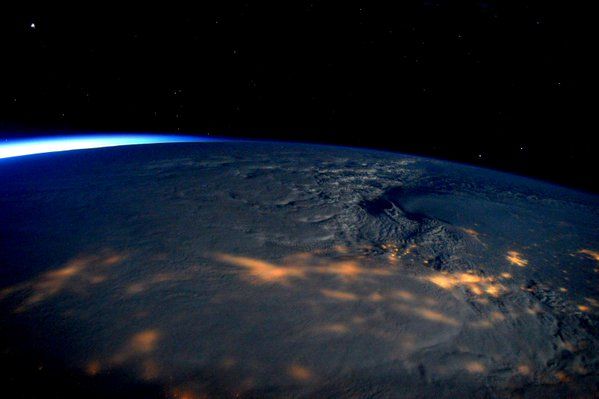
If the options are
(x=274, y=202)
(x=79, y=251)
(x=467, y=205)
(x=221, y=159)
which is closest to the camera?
(x=79, y=251)

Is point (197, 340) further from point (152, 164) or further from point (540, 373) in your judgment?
point (152, 164)

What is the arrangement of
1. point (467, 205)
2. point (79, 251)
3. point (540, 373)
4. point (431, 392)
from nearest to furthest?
point (431, 392)
point (540, 373)
point (79, 251)
point (467, 205)

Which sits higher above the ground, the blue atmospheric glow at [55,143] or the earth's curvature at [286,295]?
the blue atmospheric glow at [55,143]

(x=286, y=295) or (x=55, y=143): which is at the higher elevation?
(x=55, y=143)

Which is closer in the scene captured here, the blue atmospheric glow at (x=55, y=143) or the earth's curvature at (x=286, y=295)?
the earth's curvature at (x=286, y=295)

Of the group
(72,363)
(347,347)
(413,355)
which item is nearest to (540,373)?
(413,355)

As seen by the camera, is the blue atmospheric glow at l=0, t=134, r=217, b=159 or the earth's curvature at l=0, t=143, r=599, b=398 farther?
the blue atmospheric glow at l=0, t=134, r=217, b=159

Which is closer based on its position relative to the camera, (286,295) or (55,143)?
(286,295)

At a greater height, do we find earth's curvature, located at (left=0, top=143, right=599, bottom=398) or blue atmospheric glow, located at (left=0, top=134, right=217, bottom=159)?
blue atmospheric glow, located at (left=0, top=134, right=217, bottom=159)
